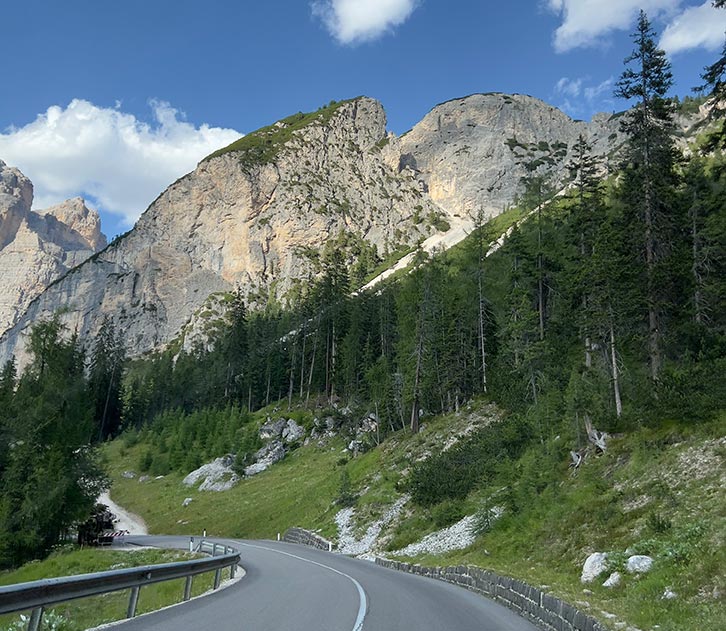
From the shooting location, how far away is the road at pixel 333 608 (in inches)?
363

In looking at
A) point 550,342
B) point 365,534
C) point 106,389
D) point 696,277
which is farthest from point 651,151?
point 106,389

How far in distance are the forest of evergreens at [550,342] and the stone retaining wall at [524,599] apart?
1061 centimetres

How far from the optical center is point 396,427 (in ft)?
197

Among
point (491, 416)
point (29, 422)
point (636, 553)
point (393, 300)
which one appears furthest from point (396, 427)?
point (636, 553)

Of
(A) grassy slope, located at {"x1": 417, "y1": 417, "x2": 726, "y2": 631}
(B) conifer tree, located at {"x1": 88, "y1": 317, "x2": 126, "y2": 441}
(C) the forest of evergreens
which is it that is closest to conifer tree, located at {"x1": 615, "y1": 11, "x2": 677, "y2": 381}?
(C) the forest of evergreens

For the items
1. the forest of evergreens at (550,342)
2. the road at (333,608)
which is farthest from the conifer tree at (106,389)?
the road at (333,608)

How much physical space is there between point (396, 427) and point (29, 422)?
36491mm

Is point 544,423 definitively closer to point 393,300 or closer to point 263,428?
point 263,428

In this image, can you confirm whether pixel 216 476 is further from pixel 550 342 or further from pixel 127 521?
pixel 550 342

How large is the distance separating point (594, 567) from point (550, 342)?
26.9m

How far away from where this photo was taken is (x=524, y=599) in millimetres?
12867

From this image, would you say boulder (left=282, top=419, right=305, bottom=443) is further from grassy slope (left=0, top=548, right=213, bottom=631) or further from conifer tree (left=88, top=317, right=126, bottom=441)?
conifer tree (left=88, top=317, right=126, bottom=441)

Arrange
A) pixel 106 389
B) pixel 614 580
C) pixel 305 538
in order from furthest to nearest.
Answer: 1. pixel 106 389
2. pixel 305 538
3. pixel 614 580

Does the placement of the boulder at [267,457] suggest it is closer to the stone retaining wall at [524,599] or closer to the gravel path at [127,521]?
the gravel path at [127,521]
